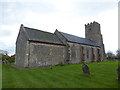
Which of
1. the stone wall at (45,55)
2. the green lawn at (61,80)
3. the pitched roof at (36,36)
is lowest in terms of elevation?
the green lawn at (61,80)

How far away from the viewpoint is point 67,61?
99.1 ft

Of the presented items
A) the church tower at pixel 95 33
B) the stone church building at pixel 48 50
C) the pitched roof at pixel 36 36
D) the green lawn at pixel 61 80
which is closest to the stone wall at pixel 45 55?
the stone church building at pixel 48 50

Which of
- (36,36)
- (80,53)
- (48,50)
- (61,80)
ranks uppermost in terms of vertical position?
(36,36)

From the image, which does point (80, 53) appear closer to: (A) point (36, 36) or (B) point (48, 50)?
(B) point (48, 50)

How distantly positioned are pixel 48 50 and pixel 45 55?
5.31 feet

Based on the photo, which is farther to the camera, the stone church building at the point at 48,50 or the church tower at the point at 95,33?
the church tower at the point at 95,33

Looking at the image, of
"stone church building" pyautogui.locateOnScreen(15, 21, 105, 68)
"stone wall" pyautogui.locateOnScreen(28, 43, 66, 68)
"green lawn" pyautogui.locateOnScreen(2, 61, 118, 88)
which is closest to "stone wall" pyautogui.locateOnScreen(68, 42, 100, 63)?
"stone church building" pyautogui.locateOnScreen(15, 21, 105, 68)

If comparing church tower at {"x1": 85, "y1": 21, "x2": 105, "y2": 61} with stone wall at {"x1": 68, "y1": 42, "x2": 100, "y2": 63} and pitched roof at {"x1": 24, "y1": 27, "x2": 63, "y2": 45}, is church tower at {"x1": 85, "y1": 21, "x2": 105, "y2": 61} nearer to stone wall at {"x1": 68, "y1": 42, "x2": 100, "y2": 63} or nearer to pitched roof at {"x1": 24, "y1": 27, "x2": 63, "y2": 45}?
stone wall at {"x1": 68, "y1": 42, "x2": 100, "y2": 63}

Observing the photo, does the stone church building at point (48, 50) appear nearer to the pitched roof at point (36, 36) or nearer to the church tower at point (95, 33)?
the pitched roof at point (36, 36)

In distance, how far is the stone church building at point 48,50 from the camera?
22.1 meters

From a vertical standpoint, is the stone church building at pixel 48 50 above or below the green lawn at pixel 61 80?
above

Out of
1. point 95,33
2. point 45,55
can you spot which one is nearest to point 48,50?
point 45,55

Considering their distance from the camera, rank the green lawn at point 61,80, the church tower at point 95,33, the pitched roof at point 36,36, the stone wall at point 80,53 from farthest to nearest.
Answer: the church tower at point 95,33, the stone wall at point 80,53, the pitched roof at point 36,36, the green lawn at point 61,80

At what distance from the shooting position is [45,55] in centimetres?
2448
